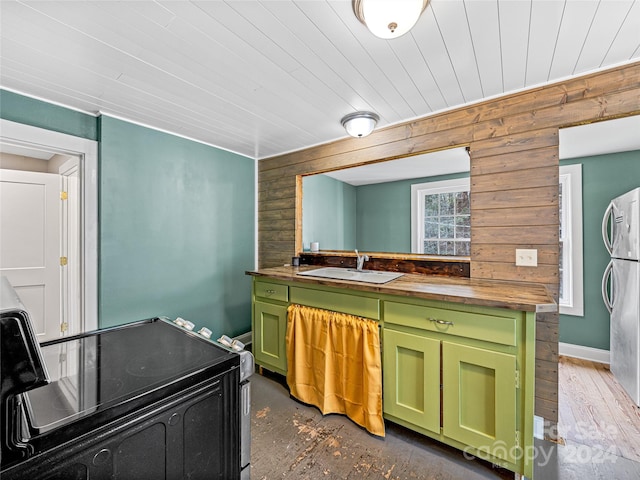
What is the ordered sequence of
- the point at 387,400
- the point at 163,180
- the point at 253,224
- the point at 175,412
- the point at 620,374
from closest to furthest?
1. the point at 175,412
2. the point at 387,400
3. the point at 620,374
4. the point at 163,180
5. the point at 253,224

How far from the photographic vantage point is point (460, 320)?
1547 mm

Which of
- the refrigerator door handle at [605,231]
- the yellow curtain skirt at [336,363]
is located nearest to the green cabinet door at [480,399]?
the yellow curtain skirt at [336,363]

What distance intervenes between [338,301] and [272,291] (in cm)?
65

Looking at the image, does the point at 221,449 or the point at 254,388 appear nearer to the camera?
the point at 221,449

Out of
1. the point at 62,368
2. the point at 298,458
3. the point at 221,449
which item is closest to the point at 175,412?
the point at 221,449

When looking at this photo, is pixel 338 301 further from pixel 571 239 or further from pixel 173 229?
pixel 571 239

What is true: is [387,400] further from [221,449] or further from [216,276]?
[216,276]

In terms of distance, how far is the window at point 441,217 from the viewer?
2193 millimetres

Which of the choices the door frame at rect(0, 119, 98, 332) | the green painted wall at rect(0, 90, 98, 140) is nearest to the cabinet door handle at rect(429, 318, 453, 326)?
the door frame at rect(0, 119, 98, 332)

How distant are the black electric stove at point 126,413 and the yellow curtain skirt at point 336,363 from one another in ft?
3.46

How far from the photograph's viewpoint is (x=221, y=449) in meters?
0.89

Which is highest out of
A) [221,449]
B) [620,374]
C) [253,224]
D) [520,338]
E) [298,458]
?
[253,224]

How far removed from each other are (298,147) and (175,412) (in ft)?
8.71

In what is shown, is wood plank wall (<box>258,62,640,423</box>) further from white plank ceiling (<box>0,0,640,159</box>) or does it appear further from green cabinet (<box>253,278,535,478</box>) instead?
green cabinet (<box>253,278,535,478</box>)
